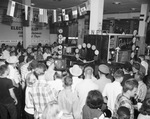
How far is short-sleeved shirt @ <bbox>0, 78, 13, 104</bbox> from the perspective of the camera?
98.4 inches

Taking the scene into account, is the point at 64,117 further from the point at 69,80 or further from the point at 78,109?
the point at 69,80

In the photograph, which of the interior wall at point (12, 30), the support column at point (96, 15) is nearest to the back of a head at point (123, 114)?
the support column at point (96, 15)

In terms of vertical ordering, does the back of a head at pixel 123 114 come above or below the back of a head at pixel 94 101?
below

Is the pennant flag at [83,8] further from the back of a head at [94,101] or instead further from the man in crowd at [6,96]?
the back of a head at [94,101]

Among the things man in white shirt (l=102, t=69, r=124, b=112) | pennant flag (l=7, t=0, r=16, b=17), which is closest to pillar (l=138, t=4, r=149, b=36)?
pennant flag (l=7, t=0, r=16, b=17)

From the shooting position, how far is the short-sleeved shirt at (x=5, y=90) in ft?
8.20

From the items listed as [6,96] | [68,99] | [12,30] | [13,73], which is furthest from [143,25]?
[12,30]

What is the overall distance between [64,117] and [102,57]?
3683mm

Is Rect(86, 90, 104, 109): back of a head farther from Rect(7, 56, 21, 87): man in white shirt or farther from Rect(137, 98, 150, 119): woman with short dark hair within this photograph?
Rect(7, 56, 21, 87): man in white shirt

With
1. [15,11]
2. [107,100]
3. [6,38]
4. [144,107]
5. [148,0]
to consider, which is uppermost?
[148,0]

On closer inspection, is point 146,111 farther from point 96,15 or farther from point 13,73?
point 96,15

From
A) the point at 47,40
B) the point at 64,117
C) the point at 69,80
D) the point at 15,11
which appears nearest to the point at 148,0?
the point at 15,11

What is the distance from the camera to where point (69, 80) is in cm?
217

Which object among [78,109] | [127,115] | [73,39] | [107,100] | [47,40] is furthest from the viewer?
[47,40]
